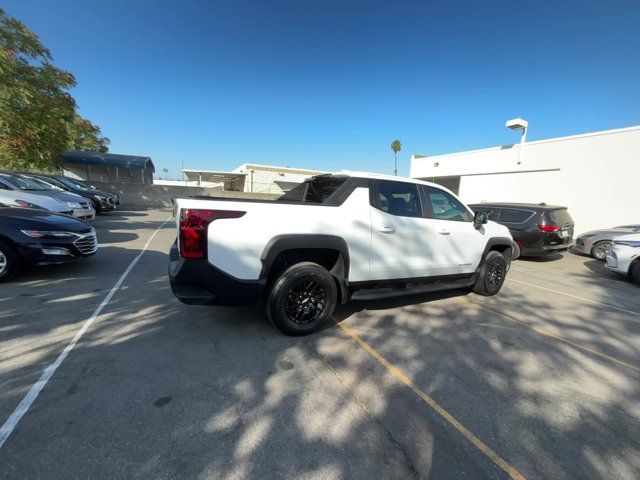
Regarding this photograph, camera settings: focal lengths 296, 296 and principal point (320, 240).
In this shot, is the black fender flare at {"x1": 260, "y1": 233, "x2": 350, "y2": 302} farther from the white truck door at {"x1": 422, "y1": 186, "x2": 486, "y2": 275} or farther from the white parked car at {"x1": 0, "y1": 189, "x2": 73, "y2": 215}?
the white parked car at {"x1": 0, "y1": 189, "x2": 73, "y2": 215}

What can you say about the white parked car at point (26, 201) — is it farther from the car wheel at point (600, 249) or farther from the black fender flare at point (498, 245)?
the car wheel at point (600, 249)

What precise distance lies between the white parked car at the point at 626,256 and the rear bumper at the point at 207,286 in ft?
28.0

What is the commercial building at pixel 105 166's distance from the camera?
25.5 m

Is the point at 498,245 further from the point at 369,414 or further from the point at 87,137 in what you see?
the point at 87,137

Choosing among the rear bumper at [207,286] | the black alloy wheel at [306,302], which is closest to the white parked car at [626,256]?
the black alloy wheel at [306,302]

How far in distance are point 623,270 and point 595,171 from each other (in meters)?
7.85

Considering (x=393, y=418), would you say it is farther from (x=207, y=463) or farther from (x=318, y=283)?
(x=318, y=283)

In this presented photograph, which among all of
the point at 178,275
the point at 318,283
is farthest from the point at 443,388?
the point at 178,275

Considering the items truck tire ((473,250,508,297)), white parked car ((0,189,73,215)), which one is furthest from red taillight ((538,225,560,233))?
white parked car ((0,189,73,215))

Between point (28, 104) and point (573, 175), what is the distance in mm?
22230

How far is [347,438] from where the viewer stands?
6.64 feet

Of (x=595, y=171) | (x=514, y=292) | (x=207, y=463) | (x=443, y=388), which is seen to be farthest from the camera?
(x=595, y=171)

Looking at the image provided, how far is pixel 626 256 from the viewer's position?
6820 millimetres

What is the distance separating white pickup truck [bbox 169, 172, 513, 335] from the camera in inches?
114
